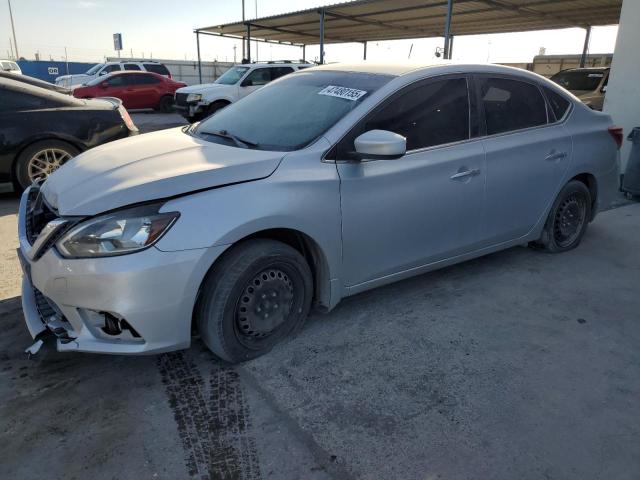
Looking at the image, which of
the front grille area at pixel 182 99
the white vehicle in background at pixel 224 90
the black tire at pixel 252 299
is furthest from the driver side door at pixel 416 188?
the front grille area at pixel 182 99

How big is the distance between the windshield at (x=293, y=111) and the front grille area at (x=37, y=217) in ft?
3.53

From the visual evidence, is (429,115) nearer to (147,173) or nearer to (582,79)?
(147,173)

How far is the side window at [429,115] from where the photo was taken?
307 cm

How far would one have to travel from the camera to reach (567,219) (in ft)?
14.7

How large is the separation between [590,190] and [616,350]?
2057 mm

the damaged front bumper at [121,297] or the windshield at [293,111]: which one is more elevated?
the windshield at [293,111]

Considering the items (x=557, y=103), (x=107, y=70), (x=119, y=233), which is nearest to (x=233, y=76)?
(x=107, y=70)

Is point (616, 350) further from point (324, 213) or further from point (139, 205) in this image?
point (139, 205)

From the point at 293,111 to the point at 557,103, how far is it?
235 cm

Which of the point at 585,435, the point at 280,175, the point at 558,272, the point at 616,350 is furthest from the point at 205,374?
the point at 558,272

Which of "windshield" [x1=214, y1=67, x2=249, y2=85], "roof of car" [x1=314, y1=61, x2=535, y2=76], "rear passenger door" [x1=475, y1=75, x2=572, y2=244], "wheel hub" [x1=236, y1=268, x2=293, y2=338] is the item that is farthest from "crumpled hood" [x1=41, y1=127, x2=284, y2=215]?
"windshield" [x1=214, y1=67, x2=249, y2=85]

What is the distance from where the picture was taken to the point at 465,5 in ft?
47.5

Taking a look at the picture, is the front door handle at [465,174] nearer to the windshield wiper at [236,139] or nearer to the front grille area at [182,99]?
the windshield wiper at [236,139]

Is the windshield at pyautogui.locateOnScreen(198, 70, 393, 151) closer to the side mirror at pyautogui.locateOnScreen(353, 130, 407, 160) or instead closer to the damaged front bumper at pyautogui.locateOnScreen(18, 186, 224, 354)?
the side mirror at pyautogui.locateOnScreen(353, 130, 407, 160)
